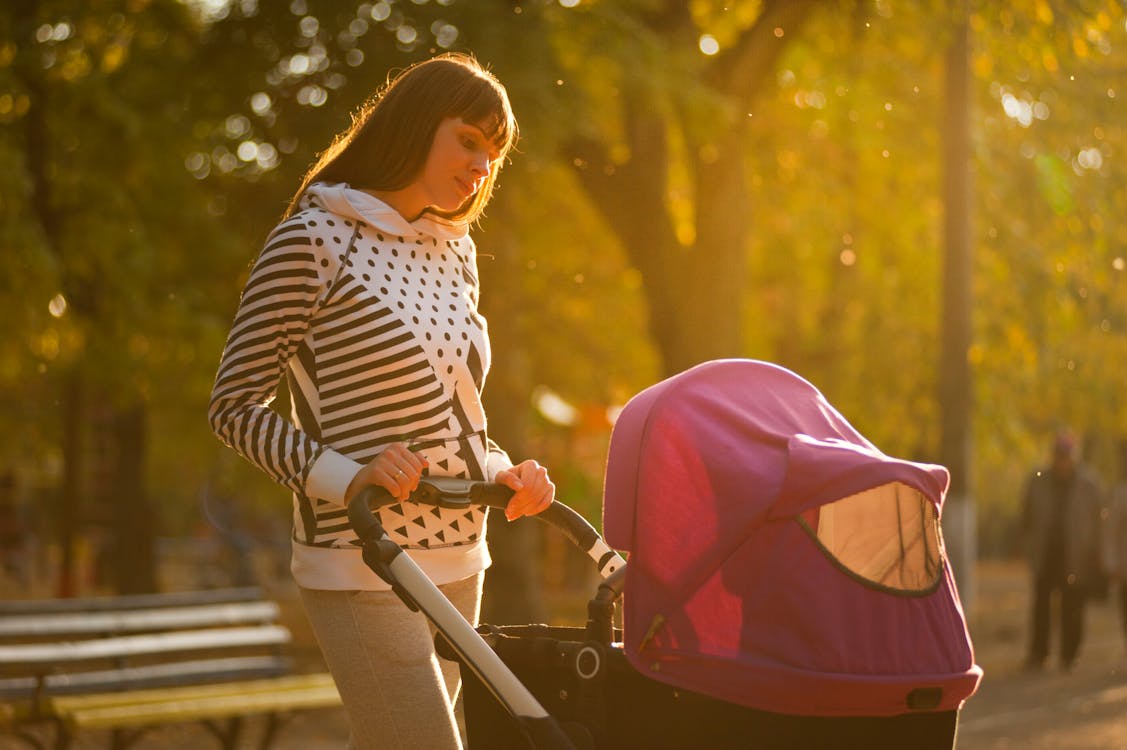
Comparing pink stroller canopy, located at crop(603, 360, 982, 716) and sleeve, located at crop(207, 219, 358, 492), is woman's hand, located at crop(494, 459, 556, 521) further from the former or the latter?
sleeve, located at crop(207, 219, 358, 492)

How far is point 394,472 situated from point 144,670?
236 inches

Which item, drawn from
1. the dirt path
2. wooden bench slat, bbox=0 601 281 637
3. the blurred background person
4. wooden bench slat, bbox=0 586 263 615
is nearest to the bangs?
wooden bench slat, bbox=0 601 281 637

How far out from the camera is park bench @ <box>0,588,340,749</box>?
7.36m

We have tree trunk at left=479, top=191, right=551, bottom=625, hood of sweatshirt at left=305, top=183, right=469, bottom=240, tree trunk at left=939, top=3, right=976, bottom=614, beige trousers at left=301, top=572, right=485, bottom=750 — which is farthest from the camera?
tree trunk at left=939, top=3, right=976, bottom=614

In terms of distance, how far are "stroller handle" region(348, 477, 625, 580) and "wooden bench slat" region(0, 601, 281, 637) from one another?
198 inches

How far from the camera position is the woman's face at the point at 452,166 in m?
3.35

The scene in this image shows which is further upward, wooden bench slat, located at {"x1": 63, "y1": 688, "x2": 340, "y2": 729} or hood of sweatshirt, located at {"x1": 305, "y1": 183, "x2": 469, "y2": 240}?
hood of sweatshirt, located at {"x1": 305, "y1": 183, "x2": 469, "y2": 240}

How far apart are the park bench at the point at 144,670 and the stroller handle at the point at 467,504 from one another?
3967mm

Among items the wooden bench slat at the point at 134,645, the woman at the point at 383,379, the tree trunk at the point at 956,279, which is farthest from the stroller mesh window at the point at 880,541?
the tree trunk at the point at 956,279

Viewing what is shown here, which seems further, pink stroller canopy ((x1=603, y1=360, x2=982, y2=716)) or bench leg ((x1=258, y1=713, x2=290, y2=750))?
bench leg ((x1=258, y1=713, x2=290, y2=750))

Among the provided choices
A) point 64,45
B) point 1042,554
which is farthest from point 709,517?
point 1042,554

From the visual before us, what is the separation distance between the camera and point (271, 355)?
319 centimetres

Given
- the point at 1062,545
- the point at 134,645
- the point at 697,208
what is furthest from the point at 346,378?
the point at 1062,545

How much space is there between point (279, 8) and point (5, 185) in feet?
7.39
